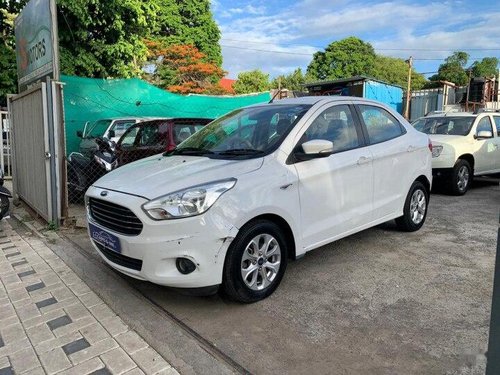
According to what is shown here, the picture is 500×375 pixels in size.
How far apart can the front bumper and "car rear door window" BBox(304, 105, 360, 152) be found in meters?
1.31

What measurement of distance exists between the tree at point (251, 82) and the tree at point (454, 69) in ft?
63.0

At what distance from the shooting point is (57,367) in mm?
2701

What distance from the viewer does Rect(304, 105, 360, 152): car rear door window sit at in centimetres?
404

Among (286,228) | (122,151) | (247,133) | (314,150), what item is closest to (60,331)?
(286,228)

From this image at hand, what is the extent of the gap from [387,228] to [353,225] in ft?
5.04

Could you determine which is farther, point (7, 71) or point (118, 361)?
point (7, 71)

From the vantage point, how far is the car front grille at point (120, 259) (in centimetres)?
331

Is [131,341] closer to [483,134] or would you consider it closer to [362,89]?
[483,134]

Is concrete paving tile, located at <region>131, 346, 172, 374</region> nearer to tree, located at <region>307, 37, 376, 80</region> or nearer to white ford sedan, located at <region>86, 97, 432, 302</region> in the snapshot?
white ford sedan, located at <region>86, 97, 432, 302</region>

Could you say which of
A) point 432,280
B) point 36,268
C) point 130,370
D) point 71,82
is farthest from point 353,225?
point 71,82

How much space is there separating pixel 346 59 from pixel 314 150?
49.2 metres

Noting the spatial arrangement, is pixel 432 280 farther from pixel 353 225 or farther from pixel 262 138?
pixel 262 138

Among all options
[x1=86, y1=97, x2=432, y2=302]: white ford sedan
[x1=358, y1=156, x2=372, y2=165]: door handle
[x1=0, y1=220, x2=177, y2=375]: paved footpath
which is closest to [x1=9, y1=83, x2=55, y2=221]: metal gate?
[x1=0, y1=220, x2=177, y2=375]: paved footpath

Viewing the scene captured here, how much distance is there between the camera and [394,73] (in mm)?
54719
